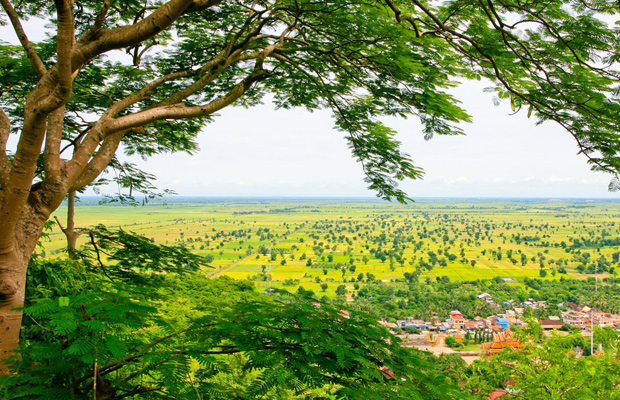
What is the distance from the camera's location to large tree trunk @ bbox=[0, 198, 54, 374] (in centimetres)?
247

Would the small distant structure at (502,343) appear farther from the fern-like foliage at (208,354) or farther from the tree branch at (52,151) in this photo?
the tree branch at (52,151)

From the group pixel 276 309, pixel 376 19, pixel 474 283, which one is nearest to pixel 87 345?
pixel 276 309

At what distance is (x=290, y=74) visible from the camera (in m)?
5.16

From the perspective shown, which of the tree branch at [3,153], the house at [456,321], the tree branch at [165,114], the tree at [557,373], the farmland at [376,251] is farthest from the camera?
the farmland at [376,251]

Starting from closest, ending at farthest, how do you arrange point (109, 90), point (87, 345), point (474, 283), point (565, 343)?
point (87, 345) → point (109, 90) → point (565, 343) → point (474, 283)

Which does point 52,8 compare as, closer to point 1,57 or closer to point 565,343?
point 1,57

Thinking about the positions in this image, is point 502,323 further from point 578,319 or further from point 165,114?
point 165,114

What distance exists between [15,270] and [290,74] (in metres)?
4.13

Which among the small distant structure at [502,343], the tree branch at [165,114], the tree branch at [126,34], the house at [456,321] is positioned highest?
the tree branch at [126,34]

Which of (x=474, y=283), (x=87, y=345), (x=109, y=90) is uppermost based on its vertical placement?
(x=109, y=90)

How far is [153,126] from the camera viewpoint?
6.04 m

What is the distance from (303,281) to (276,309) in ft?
113

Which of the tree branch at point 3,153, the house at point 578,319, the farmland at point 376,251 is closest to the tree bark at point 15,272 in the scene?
the tree branch at point 3,153

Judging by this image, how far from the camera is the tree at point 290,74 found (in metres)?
2.70
